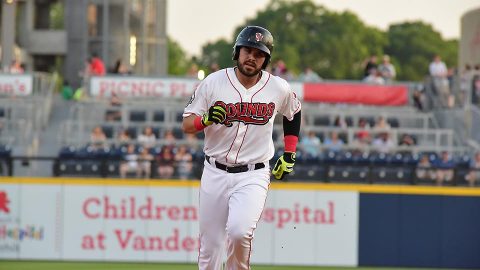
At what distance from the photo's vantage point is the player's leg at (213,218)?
9867 mm

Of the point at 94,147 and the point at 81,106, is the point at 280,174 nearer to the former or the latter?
the point at 94,147

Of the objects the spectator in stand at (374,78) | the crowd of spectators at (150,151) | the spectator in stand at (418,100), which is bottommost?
the crowd of spectators at (150,151)

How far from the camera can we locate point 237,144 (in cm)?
994

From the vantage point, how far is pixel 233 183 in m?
9.88

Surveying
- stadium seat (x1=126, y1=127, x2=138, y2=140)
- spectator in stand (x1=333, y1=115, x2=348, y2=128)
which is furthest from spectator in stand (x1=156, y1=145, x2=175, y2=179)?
spectator in stand (x1=333, y1=115, x2=348, y2=128)

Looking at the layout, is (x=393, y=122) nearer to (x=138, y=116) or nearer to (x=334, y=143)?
(x=334, y=143)

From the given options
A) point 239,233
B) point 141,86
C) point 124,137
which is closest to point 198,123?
point 239,233

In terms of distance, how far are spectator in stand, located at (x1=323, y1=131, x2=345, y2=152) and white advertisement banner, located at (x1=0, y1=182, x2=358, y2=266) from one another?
11.9ft

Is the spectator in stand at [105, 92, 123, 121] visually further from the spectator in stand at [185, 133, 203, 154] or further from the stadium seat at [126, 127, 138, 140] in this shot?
the spectator in stand at [185, 133, 203, 154]

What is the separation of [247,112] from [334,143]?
12.8m

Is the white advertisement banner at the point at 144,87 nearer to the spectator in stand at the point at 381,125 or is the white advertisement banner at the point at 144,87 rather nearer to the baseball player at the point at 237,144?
the spectator in stand at the point at 381,125

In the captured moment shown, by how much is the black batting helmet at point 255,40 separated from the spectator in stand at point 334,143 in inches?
500

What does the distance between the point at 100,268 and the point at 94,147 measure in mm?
4819

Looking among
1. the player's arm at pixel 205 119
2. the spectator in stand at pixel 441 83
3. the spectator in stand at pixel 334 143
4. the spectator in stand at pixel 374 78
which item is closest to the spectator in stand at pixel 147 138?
the spectator in stand at pixel 334 143
